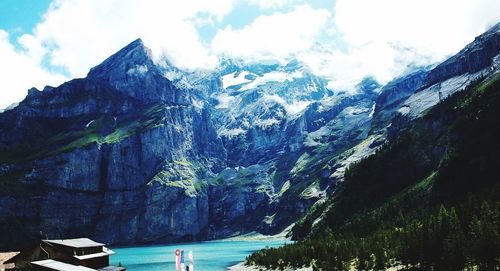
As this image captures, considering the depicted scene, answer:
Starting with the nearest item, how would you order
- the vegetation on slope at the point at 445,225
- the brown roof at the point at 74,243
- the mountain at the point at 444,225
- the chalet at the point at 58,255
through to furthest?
the chalet at the point at 58,255
the vegetation on slope at the point at 445,225
the mountain at the point at 444,225
the brown roof at the point at 74,243

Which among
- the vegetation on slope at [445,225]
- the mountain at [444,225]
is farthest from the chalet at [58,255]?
the mountain at [444,225]

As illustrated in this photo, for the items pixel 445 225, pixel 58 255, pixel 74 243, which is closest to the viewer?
pixel 58 255

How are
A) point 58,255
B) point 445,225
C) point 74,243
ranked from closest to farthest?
point 58,255
point 74,243
point 445,225

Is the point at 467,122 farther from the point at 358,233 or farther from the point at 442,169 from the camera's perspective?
the point at 358,233

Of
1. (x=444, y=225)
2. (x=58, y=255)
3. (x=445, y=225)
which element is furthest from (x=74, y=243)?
(x=445, y=225)

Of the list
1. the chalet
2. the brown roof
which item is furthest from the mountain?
the chalet

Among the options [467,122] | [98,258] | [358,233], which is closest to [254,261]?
[358,233]

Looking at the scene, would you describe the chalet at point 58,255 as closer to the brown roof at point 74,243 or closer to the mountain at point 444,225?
the brown roof at point 74,243

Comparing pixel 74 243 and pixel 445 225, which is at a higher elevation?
pixel 74 243

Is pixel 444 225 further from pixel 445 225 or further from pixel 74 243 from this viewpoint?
pixel 74 243

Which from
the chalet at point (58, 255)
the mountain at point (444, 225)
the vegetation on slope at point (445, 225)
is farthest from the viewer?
the mountain at point (444, 225)

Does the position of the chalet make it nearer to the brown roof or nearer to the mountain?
the brown roof

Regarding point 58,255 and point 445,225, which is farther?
point 445,225

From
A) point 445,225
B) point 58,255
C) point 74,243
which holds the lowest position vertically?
point 445,225
